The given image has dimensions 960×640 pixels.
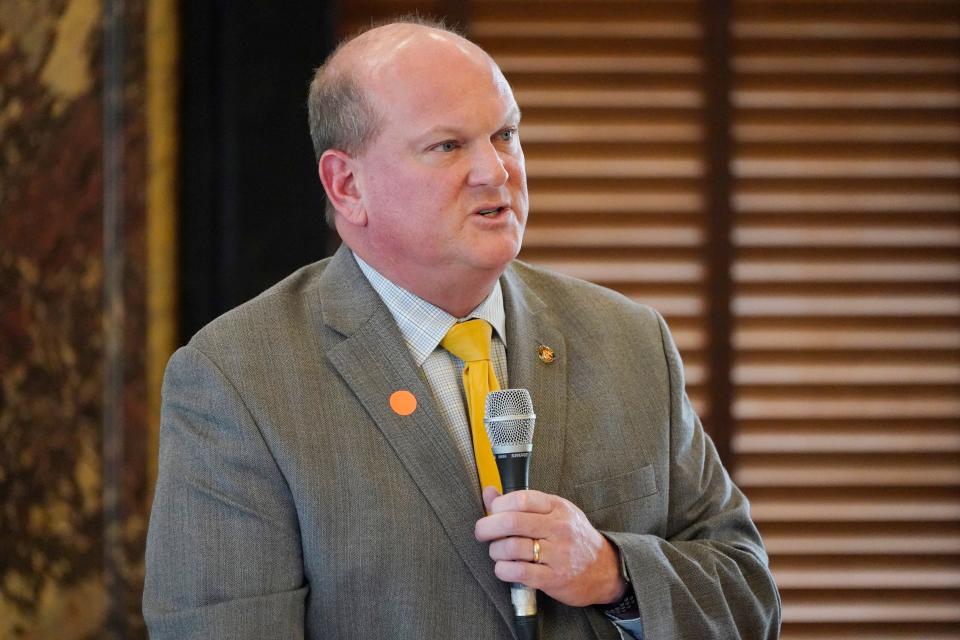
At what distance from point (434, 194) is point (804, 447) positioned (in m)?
1.94

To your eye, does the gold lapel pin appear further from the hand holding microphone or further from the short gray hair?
the short gray hair

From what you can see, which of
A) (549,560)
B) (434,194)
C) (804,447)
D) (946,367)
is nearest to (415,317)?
(434,194)

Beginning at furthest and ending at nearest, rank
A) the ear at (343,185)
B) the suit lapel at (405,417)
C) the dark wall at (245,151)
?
the dark wall at (245,151), the ear at (343,185), the suit lapel at (405,417)

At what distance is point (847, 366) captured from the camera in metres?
3.41

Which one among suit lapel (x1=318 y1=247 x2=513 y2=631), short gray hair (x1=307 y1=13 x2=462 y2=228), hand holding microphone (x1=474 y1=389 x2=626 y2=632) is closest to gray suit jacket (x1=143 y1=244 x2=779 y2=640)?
suit lapel (x1=318 y1=247 x2=513 y2=631)

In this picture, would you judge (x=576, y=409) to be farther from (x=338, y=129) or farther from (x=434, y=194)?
(x=338, y=129)

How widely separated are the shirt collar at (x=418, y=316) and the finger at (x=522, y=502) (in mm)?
366

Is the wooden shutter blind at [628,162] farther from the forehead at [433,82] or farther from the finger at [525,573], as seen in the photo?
the finger at [525,573]

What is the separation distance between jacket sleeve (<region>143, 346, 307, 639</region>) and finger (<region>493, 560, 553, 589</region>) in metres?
0.33

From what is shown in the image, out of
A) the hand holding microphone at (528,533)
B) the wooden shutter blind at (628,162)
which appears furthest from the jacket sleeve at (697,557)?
the wooden shutter blind at (628,162)

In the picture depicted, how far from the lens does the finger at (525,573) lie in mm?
1688

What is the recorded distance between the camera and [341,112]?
79.2 inches

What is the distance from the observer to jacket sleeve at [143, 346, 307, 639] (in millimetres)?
1728

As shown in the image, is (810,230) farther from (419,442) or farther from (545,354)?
(419,442)
